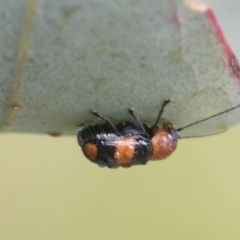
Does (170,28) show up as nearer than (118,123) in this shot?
Yes

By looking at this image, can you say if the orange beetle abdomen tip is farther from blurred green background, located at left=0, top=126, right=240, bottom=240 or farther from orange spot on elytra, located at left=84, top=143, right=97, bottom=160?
blurred green background, located at left=0, top=126, right=240, bottom=240

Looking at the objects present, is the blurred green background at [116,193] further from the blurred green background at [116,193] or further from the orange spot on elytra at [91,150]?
the orange spot on elytra at [91,150]

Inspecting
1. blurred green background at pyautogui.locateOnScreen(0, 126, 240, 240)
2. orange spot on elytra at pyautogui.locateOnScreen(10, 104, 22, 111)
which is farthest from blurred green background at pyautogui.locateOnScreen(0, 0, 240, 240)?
orange spot on elytra at pyautogui.locateOnScreen(10, 104, 22, 111)

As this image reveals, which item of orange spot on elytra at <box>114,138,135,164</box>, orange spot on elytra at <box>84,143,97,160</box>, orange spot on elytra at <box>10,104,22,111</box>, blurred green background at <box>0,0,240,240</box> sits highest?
blurred green background at <box>0,0,240,240</box>

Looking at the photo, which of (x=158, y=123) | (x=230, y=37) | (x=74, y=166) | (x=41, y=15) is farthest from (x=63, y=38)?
(x=74, y=166)

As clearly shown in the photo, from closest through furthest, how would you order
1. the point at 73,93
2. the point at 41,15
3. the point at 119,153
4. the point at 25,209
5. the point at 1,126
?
the point at 41,15 → the point at 73,93 → the point at 1,126 → the point at 119,153 → the point at 25,209

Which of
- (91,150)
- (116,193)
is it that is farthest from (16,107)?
(116,193)

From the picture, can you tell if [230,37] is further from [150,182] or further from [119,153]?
[150,182]
